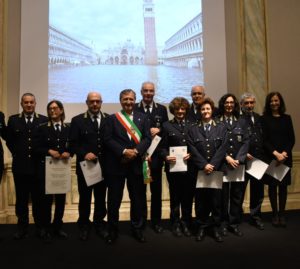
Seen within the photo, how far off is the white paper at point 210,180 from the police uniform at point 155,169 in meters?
0.50

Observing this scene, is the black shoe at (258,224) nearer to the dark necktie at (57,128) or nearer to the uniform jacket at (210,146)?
the uniform jacket at (210,146)

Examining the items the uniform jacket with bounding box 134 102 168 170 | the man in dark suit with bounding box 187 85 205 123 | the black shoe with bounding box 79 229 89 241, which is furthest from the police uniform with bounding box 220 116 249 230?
the black shoe with bounding box 79 229 89 241

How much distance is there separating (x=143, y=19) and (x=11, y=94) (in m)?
2.14

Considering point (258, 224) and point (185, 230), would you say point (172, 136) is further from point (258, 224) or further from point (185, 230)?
point (258, 224)

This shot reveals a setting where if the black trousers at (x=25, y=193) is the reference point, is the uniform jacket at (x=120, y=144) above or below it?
above

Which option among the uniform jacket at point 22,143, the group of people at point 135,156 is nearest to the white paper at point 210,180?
the group of people at point 135,156

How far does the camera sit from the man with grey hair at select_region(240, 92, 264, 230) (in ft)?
11.4

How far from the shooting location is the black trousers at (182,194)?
3282 mm

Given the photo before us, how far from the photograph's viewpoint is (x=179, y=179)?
330 centimetres

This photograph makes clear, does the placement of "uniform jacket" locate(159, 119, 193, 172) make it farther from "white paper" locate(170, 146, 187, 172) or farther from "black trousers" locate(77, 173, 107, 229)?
"black trousers" locate(77, 173, 107, 229)

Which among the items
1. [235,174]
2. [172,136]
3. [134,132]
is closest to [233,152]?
[235,174]

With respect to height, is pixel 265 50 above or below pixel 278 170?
above

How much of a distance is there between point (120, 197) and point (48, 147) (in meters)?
0.88

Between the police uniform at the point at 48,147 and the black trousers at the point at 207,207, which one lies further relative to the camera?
the police uniform at the point at 48,147
